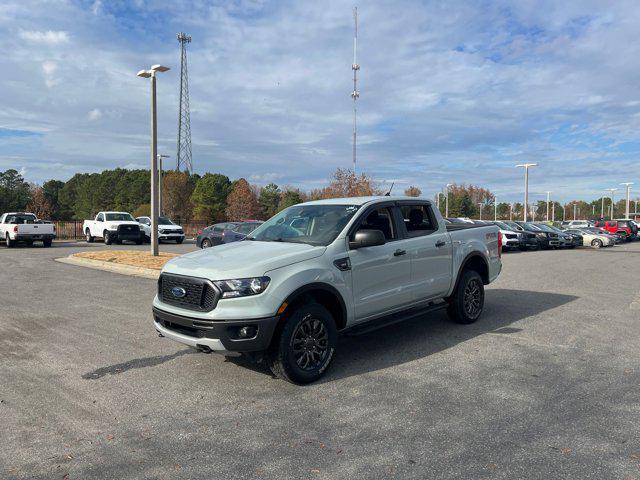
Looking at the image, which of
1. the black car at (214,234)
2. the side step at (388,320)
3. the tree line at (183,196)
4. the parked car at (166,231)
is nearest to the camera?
the side step at (388,320)

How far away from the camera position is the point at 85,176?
9656 cm

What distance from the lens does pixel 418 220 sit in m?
6.80

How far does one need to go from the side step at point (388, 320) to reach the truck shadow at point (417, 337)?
132 millimetres

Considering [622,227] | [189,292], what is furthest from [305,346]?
[622,227]

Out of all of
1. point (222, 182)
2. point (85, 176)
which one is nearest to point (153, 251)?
point (222, 182)

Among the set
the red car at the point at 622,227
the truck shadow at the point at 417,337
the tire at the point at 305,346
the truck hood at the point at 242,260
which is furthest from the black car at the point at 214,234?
the red car at the point at 622,227

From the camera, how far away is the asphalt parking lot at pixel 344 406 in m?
3.42

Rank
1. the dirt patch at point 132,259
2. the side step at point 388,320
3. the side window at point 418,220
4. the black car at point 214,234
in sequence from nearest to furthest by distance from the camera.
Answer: the side step at point 388,320
the side window at point 418,220
the dirt patch at point 132,259
the black car at point 214,234

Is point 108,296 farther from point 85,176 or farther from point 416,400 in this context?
point 85,176

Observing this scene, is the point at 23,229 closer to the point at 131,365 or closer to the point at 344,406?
Answer: the point at 131,365

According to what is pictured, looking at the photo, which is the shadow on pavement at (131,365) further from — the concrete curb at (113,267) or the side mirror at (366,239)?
the concrete curb at (113,267)

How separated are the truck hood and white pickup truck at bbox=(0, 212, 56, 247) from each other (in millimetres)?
22253

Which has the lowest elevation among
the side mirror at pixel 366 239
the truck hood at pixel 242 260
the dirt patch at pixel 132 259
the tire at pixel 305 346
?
the dirt patch at pixel 132 259

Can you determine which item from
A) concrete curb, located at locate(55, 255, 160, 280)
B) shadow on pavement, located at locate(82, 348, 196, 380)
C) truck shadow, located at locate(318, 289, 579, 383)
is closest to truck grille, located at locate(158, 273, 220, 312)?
shadow on pavement, located at locate(82, 348, 196, 380)
